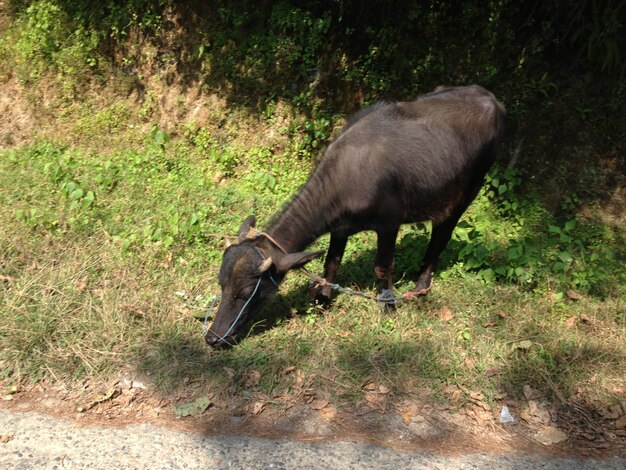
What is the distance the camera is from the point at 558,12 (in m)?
5.97

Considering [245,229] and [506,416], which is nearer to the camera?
[506,416]

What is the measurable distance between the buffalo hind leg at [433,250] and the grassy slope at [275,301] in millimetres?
166

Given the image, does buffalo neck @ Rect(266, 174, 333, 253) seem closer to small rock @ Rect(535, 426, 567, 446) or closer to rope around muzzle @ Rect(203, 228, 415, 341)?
rope around muzzle @ Rect(203, 228, 415, 341)

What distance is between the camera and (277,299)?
4.81m

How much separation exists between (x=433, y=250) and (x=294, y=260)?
153 centimetres

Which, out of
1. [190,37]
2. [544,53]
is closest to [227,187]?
[190,37]

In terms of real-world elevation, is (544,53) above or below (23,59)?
below

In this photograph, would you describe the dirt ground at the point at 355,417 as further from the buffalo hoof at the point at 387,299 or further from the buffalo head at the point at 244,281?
the buffalo hoof at the point at 387,299

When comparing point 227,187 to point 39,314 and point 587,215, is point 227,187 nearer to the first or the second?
point 39,314

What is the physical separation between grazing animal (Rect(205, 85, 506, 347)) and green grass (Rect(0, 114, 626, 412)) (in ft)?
1.30

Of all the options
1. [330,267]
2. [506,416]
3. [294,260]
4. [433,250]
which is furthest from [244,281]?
[506,416]

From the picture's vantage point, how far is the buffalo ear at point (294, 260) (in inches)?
160

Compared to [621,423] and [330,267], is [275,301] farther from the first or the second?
[621,423]

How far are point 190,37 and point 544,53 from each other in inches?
180
